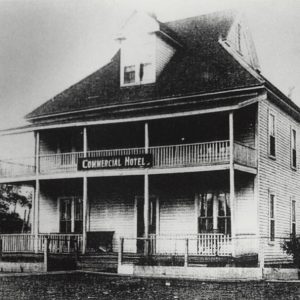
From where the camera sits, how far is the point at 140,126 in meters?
23.5

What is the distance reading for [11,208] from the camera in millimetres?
42969

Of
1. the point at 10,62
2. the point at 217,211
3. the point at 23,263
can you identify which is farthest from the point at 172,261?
the point at 10,62

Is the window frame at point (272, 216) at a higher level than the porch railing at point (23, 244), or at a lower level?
higher

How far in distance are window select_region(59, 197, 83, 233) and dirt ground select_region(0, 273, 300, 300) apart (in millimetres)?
8080

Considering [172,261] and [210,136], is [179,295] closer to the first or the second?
[172,261]

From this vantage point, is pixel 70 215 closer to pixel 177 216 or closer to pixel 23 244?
pixel 23 244

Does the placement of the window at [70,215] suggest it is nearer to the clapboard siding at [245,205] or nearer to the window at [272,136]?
the clapboard siding at [245,205]

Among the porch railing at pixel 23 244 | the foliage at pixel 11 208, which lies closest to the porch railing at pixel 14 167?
the porch railing at pixel 23 244

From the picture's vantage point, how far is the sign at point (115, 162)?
20.8 m

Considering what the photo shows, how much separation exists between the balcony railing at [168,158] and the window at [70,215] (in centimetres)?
149

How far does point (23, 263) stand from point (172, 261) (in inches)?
179

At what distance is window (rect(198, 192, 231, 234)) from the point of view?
21188mm

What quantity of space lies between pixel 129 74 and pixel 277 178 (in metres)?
6.66

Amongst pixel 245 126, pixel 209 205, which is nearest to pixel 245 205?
pixel 209 205
